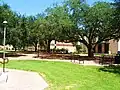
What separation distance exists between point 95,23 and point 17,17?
622 inches

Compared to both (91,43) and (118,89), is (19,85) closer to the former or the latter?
(118,89)

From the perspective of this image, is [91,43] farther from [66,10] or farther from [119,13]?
[119,13]

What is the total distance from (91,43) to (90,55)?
64.4 inches

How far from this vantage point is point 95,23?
125 ft

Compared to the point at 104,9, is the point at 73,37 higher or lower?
lower

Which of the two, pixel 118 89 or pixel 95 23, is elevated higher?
pixel 95 23

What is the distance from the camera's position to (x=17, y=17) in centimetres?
4956

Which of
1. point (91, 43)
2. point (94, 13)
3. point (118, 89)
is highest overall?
point (94, 13)

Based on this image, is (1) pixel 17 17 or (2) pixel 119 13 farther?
(1) pixel 17 17

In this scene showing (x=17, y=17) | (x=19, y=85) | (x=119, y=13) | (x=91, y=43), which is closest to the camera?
(x=19, y=85)

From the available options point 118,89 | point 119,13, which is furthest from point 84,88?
point 119,13

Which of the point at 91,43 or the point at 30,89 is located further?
the point at 91,43

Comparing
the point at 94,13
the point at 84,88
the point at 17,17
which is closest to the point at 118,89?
the point at 84,88

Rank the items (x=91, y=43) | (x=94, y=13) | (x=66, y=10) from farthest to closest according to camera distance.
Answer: (x=91, y=43) → (x=66, y=10) → (x=94, y=13)
